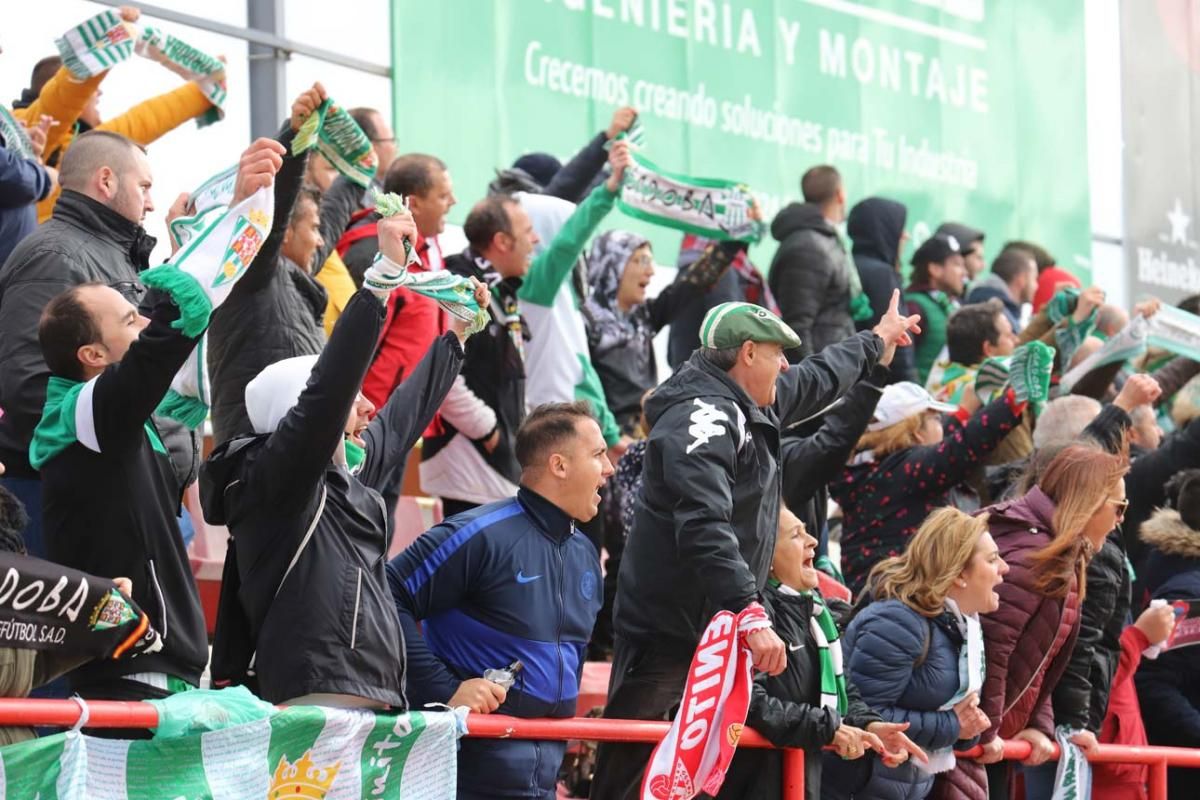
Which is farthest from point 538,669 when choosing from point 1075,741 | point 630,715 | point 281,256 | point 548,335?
point 548,335

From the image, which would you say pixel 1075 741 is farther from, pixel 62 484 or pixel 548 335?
pixel 62 484

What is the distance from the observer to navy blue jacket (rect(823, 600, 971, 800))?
6117 mm

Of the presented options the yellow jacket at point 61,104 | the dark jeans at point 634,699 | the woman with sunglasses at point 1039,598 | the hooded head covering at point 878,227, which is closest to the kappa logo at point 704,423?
the dark jeans at point 634,699

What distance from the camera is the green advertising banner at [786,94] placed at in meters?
10.1

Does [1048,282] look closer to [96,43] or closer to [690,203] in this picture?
[690,203]

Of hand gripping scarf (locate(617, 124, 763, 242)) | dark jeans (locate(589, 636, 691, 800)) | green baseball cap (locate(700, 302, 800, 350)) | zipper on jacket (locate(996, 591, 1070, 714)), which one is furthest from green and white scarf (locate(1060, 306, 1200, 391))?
dark jeans (locate(589, 636, 691, 800))

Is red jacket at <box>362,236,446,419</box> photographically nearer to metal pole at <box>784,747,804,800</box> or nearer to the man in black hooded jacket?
metal pole at <box>784,747,804,800</box>

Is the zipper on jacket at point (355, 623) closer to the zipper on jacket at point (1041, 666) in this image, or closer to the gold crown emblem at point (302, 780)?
the gold crown emblem at point (302, 780)

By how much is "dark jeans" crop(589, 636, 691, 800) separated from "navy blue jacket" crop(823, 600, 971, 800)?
0.71m

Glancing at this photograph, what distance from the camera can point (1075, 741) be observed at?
6871 millimetres

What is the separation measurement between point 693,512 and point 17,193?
102 inches

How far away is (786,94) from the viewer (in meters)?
12.3

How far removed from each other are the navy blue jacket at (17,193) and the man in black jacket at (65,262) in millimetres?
656

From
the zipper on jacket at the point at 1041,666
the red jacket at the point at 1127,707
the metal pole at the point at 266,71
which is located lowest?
the red jacket at the point at 1127,707
